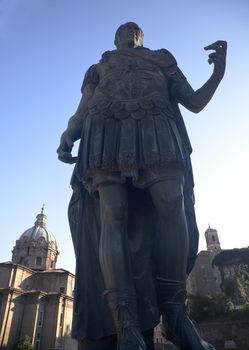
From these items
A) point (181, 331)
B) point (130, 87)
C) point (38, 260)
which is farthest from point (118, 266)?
point (38, 260)

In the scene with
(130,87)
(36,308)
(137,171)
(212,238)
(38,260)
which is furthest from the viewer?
(212,238)

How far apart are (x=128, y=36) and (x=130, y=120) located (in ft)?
4.93

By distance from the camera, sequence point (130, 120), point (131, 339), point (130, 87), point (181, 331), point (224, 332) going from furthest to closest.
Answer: point (224, 332)
point (130, 87)
point (130, 120)
point (181, 331)
point (131, 339)

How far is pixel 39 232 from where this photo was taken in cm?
6419

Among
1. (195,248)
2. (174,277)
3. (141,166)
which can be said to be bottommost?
(174,277)

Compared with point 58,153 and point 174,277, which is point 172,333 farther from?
point 58,153

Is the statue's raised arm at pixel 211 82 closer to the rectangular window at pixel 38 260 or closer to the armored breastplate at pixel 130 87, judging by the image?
the armored breastplate at pixel 130 87

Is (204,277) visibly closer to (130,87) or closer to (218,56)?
(218,56)

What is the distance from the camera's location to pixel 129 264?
8.96 ft

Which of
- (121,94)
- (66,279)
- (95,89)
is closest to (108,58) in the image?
(95,89)

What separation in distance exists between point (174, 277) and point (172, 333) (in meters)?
0.46

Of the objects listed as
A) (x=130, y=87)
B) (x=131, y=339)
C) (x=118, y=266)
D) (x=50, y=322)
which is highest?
(x=50, y=322)

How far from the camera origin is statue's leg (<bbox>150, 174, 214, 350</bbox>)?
2676 mm

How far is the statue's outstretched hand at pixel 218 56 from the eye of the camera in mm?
3500
